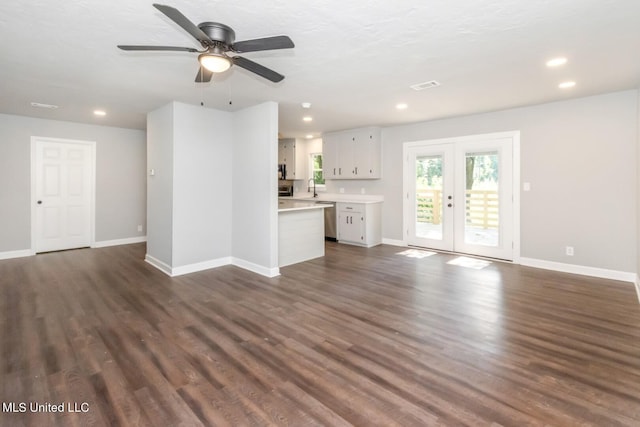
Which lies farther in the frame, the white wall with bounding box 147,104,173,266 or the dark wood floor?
the white wall with bounding box 147,104,173,266

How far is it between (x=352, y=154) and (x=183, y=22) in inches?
213

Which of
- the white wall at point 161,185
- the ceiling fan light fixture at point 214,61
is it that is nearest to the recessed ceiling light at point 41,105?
the white wall at point 161,185

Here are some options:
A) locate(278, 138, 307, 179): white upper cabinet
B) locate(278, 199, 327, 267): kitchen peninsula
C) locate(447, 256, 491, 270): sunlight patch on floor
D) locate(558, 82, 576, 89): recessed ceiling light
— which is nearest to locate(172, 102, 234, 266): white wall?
locate(278, 199, 327, 267): kitchen peninsula

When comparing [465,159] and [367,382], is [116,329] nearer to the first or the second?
[367,382]

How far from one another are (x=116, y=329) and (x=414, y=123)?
563 cm

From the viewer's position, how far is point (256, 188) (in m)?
4.76

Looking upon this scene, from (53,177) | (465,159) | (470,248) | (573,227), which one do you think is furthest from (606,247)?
(53,177)

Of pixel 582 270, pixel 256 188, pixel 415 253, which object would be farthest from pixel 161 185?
pixel 582 270

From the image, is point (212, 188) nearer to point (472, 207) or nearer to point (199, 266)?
point (199, 266)

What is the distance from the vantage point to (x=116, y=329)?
2.90 metres

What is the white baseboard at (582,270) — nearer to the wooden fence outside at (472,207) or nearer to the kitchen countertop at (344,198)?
the wooden fence outside at (472,207)

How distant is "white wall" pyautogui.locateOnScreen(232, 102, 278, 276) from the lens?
4551 mm

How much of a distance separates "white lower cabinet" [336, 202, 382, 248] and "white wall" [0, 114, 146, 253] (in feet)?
14.3

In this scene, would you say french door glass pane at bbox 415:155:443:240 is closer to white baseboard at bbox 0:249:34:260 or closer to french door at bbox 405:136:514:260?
french door at bbox 405:136:514:260
